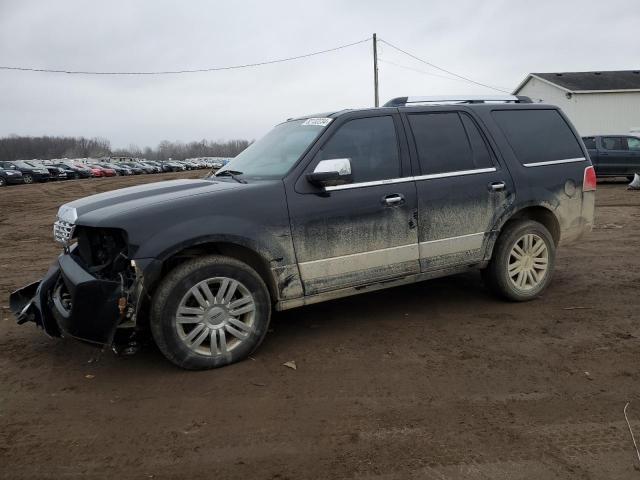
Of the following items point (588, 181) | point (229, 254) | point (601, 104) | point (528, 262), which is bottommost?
point (528, 262)

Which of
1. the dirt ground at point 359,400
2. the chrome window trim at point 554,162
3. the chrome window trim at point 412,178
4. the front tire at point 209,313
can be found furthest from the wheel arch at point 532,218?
the front tire at point 209,313

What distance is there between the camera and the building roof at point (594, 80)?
3450cm

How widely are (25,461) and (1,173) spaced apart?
37399 mm

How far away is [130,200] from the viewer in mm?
3857

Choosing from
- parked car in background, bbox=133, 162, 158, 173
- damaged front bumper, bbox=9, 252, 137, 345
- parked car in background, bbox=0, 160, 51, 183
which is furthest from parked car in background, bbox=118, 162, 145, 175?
damaged front bumper, bbox=9, 252, 137, 345

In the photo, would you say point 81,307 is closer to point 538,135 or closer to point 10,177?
point 538,135

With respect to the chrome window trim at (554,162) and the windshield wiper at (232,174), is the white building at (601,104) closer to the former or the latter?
the chrome window trim at (554,162)

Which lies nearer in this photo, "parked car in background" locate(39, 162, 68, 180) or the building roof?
the building roof

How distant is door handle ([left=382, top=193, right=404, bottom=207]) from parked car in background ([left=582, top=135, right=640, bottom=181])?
1551cm

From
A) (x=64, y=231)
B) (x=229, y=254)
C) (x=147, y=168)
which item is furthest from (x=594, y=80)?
(x=147, y=168)

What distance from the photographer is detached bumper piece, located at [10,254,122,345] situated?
11.0 feet

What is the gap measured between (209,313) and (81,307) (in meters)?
0.83

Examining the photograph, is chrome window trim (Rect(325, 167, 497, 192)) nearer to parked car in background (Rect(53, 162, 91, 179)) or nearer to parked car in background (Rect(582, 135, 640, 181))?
parked car in background (Rect(582, 135, 640, 181))

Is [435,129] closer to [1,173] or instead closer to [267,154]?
[267,154]
